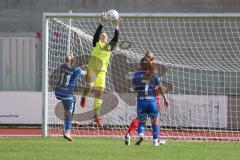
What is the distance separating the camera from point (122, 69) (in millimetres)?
21516

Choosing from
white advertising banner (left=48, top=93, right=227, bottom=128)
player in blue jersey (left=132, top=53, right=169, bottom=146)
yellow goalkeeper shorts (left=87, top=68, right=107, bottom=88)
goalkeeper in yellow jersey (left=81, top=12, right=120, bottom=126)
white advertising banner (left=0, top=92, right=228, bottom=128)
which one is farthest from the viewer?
white advertising banner (left=48, top=93, right=227, bottom=128)

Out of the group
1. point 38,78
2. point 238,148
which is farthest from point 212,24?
point 238,148

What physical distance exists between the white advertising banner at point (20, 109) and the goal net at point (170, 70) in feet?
9.16

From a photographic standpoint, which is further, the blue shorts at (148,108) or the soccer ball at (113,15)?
the soccer ball at (113,15)

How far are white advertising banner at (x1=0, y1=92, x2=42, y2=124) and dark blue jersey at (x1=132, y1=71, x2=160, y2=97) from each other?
31.7 feet

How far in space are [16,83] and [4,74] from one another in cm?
53

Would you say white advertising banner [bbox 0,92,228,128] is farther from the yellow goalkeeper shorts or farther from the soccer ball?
A: the soccer ball

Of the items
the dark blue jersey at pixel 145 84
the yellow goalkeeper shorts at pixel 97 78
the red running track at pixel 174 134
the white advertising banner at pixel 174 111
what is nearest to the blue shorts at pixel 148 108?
the dark blue jersey at pixel 145 84

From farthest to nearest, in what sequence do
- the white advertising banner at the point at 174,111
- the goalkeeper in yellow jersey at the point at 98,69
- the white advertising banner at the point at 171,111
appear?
the white advertising banner at the point at 174,111, the white advertising banner at the point at 171,111, the goalkeeper in yellow jersey at the point at 98,69

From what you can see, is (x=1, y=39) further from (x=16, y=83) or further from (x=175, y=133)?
(x=175, y=133)

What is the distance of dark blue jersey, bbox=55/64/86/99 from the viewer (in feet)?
57.4

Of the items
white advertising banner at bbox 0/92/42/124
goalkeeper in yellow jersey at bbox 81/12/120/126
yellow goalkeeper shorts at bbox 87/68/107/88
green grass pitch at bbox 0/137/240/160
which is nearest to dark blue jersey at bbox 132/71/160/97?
green grass pitch at bbox 0/137/240/160

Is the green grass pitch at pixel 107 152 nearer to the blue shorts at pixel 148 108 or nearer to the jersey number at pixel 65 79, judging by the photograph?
the blue shorts at pixel 148 108

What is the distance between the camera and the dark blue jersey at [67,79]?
17.5m
